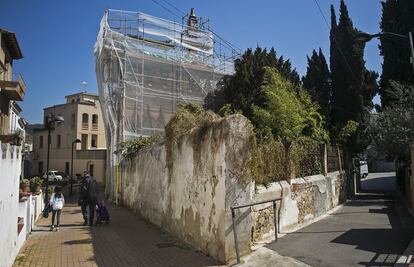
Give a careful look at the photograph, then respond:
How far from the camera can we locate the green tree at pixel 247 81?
2312 cm

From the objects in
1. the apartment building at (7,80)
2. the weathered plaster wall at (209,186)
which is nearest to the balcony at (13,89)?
the apartment building at (7,80)

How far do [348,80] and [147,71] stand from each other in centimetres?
1340

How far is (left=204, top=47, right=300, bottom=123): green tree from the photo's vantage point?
2312 centimetres

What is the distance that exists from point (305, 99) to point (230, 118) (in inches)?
434

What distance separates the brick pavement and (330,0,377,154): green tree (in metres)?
17.8

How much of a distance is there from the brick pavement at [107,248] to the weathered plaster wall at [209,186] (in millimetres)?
400

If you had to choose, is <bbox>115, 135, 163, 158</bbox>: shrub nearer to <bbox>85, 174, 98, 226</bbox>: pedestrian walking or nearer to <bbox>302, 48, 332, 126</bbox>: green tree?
<bbox>85, 174, 98, 226</bbox>: pedestrian walking

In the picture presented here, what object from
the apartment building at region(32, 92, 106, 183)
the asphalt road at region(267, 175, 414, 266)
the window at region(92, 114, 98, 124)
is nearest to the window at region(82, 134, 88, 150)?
the apartment building at region(32, 92, 106, 183)

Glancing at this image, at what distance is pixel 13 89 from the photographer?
25344 mm

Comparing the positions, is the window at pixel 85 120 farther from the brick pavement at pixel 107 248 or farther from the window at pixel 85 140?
the brick pavement at pixel 107 248

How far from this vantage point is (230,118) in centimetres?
753

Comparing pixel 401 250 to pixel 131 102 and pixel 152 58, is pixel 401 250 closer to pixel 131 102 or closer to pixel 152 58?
pixel 131 102

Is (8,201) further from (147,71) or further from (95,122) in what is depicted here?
(95,122)

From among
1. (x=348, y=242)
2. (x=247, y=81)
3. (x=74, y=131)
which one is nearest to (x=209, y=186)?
(x=348, y=242)
